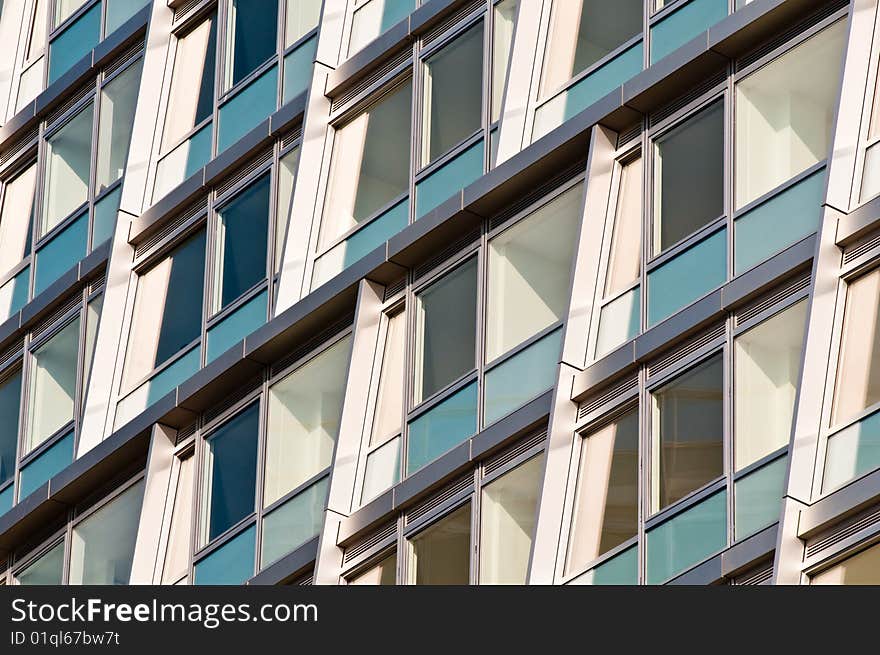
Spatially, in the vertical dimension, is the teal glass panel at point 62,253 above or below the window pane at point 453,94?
above

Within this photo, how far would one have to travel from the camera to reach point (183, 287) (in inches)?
1405

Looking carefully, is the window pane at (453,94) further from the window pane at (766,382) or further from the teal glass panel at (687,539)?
the teal glass panel at (687,539)

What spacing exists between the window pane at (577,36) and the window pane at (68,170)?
9.44 metres

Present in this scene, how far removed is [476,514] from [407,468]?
1499 mm

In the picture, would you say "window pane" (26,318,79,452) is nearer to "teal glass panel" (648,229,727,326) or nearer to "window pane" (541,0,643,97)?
"window pane" (541,0,643,97)

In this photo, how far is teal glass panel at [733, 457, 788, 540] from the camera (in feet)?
86.2

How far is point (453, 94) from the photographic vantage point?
1287 inches

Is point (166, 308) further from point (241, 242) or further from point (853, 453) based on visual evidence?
point (853, 453)

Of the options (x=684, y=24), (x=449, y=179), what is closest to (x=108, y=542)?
(x=449, y=179)

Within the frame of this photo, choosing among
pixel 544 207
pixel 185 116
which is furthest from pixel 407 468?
pixel 185 116

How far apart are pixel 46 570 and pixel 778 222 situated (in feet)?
42.5

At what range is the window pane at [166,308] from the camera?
35.4 meters

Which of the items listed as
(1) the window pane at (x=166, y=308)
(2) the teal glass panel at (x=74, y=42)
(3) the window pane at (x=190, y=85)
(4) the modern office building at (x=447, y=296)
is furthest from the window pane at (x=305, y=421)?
(2) the teal glass panel at (x=74, y=42)

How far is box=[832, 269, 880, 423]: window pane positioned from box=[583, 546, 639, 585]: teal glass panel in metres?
2.66
